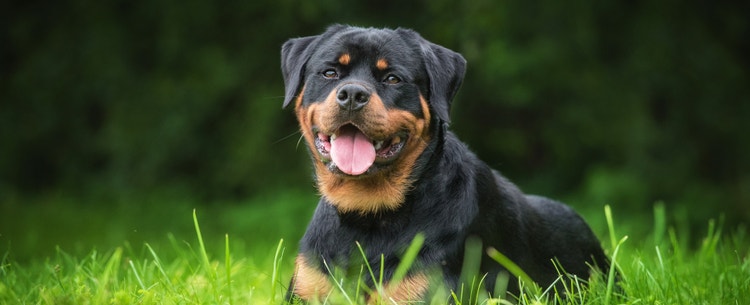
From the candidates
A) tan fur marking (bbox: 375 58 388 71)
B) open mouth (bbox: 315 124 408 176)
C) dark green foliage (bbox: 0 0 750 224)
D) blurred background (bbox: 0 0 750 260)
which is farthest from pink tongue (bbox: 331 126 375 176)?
blurred background (bbox: 0 0 750 260)

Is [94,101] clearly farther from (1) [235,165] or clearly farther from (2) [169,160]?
(1) [235,165]

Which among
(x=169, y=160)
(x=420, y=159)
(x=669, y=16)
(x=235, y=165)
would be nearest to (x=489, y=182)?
(x=420, y=159)

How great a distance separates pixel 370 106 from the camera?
11.2ft

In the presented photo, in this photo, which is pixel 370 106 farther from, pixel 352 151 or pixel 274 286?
pixel 274 286

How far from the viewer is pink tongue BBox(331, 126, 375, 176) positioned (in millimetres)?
3467

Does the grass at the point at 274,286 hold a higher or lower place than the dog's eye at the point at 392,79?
lower

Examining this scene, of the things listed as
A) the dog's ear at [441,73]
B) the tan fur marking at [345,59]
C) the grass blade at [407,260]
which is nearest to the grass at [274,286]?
the grass blade at [407,260]

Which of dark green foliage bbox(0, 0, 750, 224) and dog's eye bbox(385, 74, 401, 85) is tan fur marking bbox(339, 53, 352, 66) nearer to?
dog's eye bbox(385, 74, 401, 85)

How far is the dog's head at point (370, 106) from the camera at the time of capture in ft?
11.4

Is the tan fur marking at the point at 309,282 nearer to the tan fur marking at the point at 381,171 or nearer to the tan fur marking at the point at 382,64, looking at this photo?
the tan fur marking at the point at 381,171

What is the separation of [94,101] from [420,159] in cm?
692

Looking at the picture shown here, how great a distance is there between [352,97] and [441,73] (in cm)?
54

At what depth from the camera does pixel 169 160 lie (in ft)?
29.6

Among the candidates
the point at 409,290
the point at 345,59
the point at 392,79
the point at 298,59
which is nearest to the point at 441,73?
the point at 392,79
